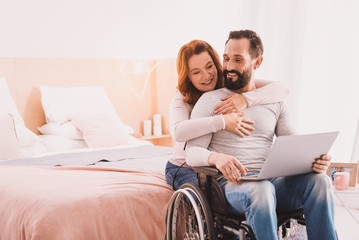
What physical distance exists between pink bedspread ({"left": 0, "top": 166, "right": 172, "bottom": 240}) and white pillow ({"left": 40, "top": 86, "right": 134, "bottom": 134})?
1.49m

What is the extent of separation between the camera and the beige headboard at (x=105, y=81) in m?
3.77

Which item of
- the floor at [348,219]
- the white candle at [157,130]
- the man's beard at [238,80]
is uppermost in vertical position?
the man's beard at [238,80]

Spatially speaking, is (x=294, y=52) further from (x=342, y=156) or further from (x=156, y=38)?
(x=156, y=38)

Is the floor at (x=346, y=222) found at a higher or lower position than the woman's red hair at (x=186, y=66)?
lower

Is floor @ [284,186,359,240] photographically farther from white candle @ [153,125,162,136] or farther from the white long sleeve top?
white candle @ [153,125,162,136]

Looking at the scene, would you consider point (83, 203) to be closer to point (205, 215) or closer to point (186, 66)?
point (205, 215)

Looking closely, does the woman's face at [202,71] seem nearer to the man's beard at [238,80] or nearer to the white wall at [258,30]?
the man's beard at [238,80]

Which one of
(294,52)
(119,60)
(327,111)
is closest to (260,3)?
(294,52)

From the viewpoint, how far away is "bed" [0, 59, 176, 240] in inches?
72.1

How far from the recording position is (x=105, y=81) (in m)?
4.27

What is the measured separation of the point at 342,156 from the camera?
3.68 metres

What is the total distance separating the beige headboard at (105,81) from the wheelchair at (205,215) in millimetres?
2282

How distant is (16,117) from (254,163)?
221 centimetres

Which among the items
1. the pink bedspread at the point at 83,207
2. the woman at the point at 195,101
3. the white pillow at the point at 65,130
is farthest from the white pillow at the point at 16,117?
the woman at the point at 195,101
